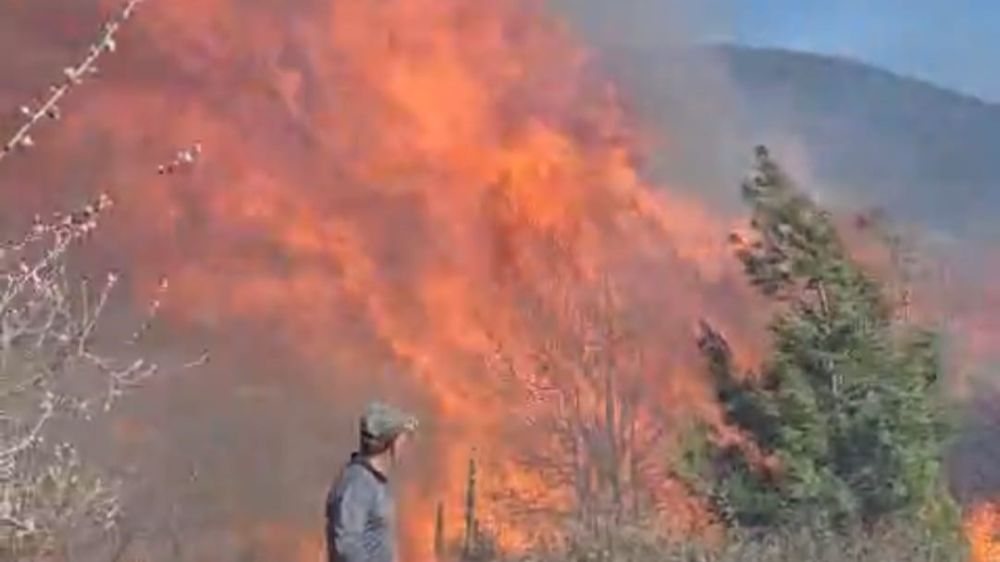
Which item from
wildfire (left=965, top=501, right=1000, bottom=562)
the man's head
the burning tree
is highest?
the burning tree

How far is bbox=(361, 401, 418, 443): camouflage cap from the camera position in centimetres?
741

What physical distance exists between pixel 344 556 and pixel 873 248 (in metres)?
21.7

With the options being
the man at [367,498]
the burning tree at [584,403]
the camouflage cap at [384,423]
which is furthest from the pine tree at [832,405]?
the camouflage cap at [384,423]

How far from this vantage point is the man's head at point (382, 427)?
741 centimetres

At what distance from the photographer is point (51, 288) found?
6109mm

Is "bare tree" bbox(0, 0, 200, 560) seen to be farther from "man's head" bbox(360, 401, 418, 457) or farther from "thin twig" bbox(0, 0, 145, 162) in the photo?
"man's head" bbox(360, 401, 418, 457)

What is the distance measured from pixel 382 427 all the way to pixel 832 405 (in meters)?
17.4

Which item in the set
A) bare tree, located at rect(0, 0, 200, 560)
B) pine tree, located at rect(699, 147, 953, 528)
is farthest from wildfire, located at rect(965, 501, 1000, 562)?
bare tree, located at rect(0, 0, 200, 560)

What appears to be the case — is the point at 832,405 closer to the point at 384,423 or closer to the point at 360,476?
the point at 360,476

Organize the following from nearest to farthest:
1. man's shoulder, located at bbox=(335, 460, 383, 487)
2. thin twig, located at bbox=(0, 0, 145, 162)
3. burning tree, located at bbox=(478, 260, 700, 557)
Result: thin twig, located at bbox=(0, 0, 145, 162) → man's shoulder, located at bbox=(335, 460, 383, 487) → burning tree, located at bbox=(478, 260, 700, 557)

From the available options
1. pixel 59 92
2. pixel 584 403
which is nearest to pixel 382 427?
pixel 59 92

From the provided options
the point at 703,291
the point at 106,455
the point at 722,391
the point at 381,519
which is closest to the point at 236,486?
the point at 106,455

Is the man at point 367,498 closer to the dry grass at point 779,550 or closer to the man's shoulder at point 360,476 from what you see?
the man's shoulder at point 360,476

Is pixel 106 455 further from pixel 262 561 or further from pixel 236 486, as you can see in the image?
pixel 236 486
